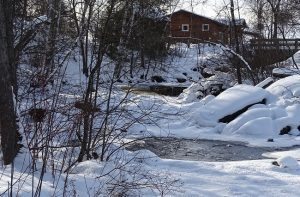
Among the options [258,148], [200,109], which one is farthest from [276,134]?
[200,109]

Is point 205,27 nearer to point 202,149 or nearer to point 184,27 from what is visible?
point 184,27

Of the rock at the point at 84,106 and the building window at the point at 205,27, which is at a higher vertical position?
the building window at the point at 205,27

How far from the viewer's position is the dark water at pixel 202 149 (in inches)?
405

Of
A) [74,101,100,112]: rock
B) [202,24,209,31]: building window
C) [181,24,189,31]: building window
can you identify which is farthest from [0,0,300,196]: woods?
[202,24,209,31]: building window

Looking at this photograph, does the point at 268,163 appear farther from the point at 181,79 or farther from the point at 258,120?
the point at 181,79

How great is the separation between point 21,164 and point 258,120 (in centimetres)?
833

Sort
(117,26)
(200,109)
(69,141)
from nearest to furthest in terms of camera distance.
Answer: (69,141) → (117,26) → (200,109)

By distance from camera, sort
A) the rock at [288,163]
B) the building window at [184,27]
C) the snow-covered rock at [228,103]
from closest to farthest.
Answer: the rock at [288,163] → the snow-covered rock at [228,103] → the building window at [184,27]

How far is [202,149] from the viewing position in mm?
11312

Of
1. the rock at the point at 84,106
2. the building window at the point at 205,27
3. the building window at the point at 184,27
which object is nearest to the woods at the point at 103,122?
the rock at the point at 84,106

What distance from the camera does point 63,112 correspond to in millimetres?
6742

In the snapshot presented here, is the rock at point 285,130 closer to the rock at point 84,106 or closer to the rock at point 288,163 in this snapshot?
the rock at point 288,163

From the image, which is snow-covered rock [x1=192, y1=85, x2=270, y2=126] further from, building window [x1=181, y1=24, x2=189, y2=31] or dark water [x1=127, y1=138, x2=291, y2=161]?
building window [x1=181, y1=24, x2=189, y2=31]

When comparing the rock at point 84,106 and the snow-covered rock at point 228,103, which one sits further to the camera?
the snow-covered rock at point 228,103
